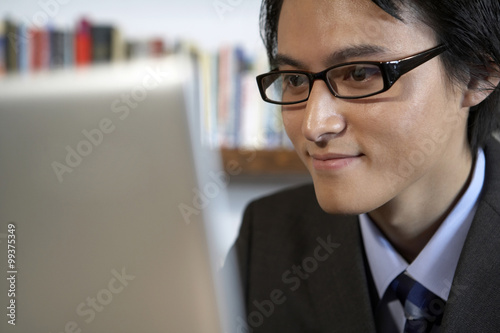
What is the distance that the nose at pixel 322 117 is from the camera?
824 mm

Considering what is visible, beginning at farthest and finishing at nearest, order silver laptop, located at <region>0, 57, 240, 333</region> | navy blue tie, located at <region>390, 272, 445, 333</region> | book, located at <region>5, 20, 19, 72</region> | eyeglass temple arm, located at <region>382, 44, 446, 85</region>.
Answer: book, located at <region>5, 20, 19, 72</region> < navy blue tie, located at <region>390, 272, 445, 333</region> < eyeglass temple arm, located at <region>382, 44, 446, 85</region> < silver laptop, located at <region>0, 57, 240, 333</region>

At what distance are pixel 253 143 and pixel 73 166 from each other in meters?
1.49

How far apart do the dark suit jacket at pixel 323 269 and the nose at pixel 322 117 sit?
0.30 metres

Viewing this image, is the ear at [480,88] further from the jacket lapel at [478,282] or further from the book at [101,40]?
the book at [101,40]

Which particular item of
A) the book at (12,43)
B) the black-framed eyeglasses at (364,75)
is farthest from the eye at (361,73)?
the book at (12,43)

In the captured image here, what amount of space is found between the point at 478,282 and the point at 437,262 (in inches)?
4.1

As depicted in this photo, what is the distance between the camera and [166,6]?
6.70ft

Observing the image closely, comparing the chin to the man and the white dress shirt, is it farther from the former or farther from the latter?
the white dress shirt

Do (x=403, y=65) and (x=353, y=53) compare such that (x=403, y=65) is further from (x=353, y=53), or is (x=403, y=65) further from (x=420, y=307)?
(x=420, y=307)

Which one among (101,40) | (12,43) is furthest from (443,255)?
(12,43)

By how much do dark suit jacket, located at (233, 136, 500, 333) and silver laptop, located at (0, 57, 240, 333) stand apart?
0.54m

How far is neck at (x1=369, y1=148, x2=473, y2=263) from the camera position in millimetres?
1002

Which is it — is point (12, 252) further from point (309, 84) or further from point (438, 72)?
point (438, 72)

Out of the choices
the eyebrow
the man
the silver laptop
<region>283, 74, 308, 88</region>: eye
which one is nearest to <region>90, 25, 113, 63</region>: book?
the man
